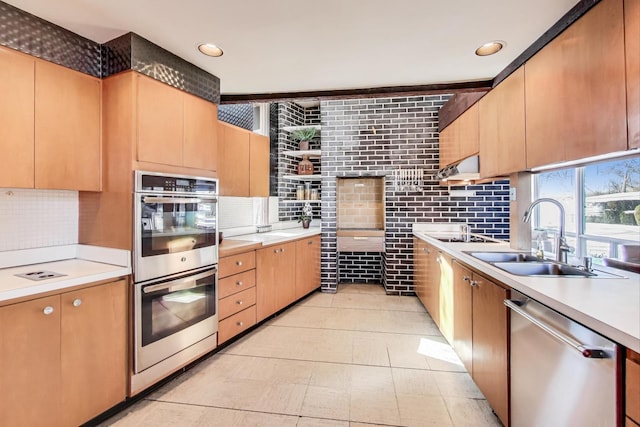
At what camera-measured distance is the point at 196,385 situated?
214 cm

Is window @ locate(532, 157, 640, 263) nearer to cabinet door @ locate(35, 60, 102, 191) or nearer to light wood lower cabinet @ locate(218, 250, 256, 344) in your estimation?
light wood lower cabinet @ locate(218, 250, 256, 344)

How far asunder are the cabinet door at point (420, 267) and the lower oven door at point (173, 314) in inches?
92.8

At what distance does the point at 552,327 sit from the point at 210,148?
8.25ft

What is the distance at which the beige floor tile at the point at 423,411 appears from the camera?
1776mm

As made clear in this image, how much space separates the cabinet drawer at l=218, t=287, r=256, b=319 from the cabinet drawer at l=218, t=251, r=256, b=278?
0.22 metres

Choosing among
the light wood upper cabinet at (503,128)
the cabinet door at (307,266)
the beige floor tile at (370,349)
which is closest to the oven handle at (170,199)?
the cabinet door at (307,266)

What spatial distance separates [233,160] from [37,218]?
1.59 m

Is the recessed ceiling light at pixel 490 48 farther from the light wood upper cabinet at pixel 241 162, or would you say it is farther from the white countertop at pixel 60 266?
the white countertop at pixel 60 266

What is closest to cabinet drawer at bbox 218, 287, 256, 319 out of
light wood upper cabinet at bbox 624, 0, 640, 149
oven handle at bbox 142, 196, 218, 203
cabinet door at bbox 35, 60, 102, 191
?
oven handle at bbox 142, 196, 218, 203

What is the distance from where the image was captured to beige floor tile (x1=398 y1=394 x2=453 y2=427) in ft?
5.83

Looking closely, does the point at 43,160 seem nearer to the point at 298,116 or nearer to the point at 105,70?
the point at 105,70

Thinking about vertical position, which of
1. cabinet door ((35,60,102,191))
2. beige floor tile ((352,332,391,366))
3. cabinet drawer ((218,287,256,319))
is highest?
cabinet door ((35,60,102,191))

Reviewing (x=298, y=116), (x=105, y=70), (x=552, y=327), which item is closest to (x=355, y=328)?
(x=552, y=327)

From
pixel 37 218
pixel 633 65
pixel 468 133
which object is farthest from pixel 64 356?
pixel 468 133
